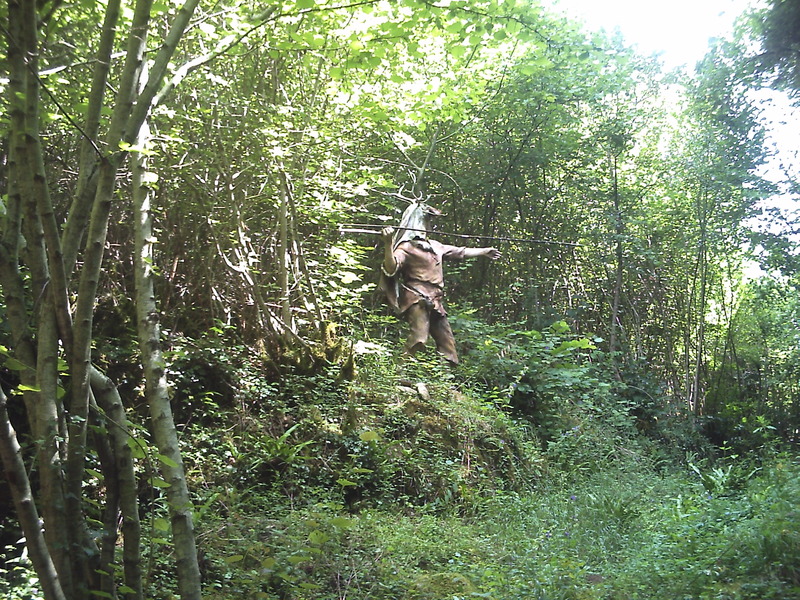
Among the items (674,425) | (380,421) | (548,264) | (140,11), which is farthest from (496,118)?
(140,11)

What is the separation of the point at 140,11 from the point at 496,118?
377 inches

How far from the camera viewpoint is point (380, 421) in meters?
6.10

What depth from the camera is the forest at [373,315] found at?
6.53 ft

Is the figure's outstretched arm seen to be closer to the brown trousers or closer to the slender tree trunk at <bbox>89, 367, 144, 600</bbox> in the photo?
the brown trousers

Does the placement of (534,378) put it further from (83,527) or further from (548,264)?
(83,527)

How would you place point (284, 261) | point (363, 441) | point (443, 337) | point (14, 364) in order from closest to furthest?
point (14, 364), point (363, 441), point (284, 261), point (443, 337)

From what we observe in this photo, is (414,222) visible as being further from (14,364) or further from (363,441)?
(14,364)

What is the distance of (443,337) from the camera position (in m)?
7.99

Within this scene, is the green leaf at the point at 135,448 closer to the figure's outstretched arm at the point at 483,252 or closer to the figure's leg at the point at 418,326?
the figure's leg at the point at 418,326

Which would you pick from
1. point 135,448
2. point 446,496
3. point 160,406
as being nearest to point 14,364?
point 135,448

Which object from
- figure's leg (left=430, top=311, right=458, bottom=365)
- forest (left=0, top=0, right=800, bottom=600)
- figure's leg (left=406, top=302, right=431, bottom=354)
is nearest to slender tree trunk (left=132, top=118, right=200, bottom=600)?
forest (left=0, top=0, right=800, bottom=600)

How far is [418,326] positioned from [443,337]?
1.53ft

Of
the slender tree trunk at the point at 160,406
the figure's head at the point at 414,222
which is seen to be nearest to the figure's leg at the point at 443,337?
the figure's head at the point at 414,222

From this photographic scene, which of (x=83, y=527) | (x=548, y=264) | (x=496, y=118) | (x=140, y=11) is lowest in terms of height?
(x=83, y=527)
